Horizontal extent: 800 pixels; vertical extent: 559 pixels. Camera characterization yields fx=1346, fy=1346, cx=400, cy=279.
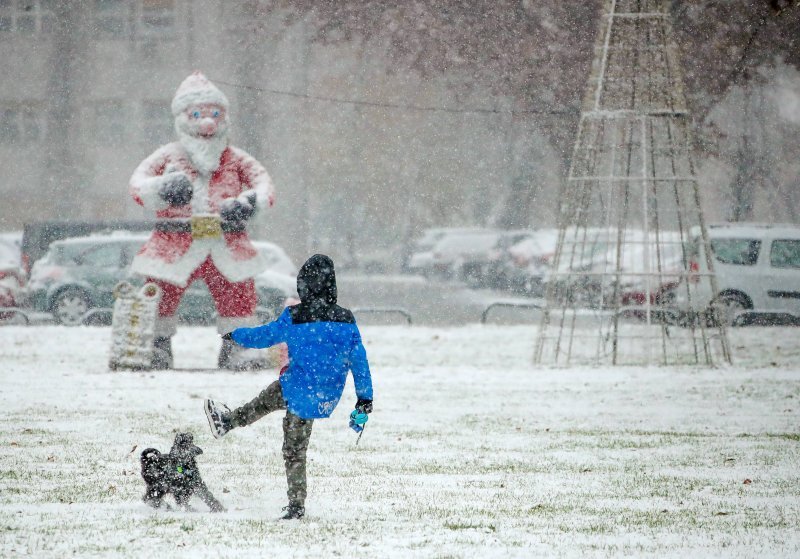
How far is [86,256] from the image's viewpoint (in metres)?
20.9

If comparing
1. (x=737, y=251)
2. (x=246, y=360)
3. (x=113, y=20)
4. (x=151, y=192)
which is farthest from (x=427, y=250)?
(x=151, y=192)

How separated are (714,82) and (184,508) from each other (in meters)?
21.0

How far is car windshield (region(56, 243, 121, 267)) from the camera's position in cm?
2084

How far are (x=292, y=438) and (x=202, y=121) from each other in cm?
705

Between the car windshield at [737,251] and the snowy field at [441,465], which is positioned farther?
the car windshield at [737,251]

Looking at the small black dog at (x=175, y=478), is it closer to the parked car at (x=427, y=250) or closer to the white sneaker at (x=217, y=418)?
the white sneaker at (x=217, y=418)

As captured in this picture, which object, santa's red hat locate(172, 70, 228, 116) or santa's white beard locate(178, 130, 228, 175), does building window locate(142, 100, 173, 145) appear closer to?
santa's red hat locate(172, 70, 228, 116)

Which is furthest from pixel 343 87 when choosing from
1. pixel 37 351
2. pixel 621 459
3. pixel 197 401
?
pixel 621 459

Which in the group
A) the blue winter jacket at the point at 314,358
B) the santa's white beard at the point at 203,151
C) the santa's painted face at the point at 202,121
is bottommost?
the blue winter jacket at the point at 314,358

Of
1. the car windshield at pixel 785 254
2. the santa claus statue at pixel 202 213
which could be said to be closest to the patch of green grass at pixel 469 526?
the santa claus statue at pixel 202 213

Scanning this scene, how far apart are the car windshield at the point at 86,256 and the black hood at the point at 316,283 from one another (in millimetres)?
15380

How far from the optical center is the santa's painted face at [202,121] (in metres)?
12.5

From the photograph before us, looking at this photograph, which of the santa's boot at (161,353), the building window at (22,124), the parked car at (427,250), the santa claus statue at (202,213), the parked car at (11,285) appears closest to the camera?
the santa claus statue at (202,213)

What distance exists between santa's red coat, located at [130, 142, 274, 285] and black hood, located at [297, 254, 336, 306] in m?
6.32
